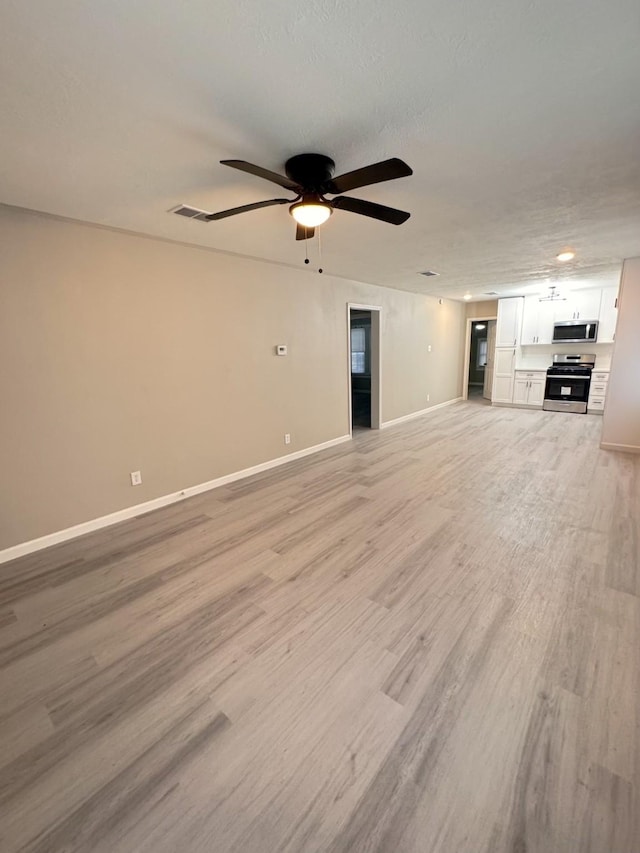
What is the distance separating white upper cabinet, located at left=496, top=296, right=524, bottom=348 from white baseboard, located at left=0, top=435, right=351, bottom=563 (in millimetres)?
5794

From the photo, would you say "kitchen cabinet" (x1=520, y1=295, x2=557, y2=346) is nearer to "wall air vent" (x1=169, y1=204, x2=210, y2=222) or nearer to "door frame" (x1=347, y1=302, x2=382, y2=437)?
"door frame" (x1=347, y1=302, x2=382, y2=437)

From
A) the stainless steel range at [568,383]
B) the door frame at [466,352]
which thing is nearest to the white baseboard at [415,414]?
the door frame at [466,352]

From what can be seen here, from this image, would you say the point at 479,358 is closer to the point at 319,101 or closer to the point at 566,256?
the point at 566,256

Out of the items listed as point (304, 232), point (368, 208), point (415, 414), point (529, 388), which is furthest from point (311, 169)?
point (529, 388)

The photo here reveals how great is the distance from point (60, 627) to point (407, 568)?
2131 millimetres

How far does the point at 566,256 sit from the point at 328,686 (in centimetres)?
500

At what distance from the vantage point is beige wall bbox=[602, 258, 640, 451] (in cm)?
434

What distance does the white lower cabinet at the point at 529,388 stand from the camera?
745cm

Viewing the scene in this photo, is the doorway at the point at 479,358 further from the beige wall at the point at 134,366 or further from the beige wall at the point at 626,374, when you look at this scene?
the beige wall at the point at 134,366

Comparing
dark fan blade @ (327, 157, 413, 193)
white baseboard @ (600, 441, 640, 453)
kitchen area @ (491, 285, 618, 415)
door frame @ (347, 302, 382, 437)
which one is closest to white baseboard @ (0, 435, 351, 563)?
door frame @ (347, 302, 382, 437)

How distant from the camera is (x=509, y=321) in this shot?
7641 mm

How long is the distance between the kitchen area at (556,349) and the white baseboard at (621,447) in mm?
2451

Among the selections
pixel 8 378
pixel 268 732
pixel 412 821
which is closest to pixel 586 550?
pixel 412 821

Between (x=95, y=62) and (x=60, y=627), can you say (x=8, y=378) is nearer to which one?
(x=60, y=627)
